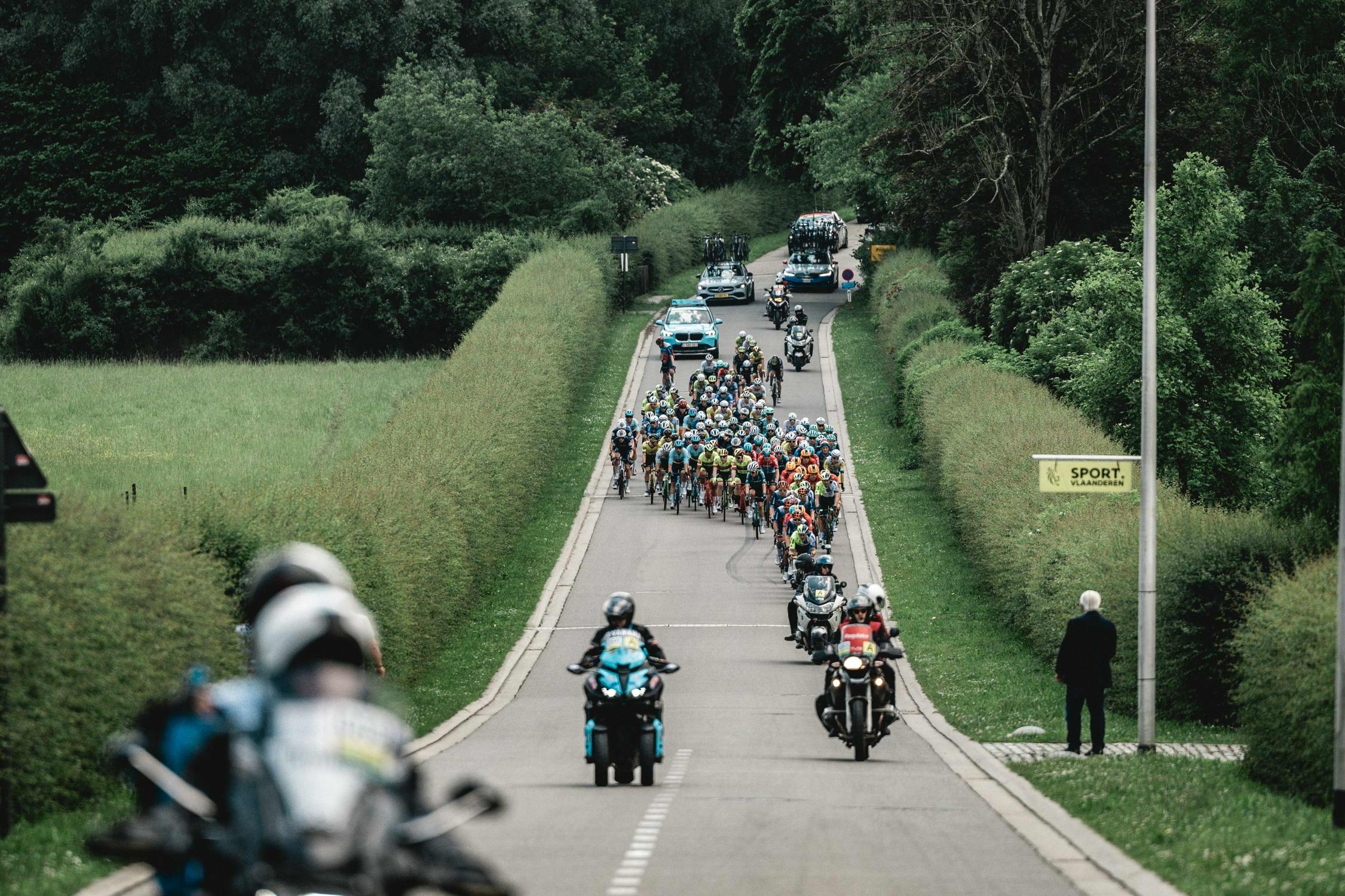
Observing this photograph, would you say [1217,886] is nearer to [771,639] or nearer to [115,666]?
[115,666]

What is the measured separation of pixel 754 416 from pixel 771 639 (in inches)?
550

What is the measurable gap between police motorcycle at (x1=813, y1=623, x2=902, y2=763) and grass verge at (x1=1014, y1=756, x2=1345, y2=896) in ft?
5.68

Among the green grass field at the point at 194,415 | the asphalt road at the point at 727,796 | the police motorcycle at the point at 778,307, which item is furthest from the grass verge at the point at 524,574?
the police motorcycle at the point at 778,307

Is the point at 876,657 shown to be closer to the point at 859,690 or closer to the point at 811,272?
the point at 859,690

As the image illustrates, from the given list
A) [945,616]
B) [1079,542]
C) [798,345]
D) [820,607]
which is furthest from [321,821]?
[798,345]

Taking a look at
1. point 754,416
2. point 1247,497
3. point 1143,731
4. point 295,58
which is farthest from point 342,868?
point 295,58

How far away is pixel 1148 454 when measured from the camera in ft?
61.4

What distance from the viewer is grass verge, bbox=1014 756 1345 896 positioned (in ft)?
36.4

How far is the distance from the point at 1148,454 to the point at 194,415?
124 ft

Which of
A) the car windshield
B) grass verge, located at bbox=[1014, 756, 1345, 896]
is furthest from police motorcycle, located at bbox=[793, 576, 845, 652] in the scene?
the car windshield

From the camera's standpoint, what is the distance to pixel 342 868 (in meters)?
4.60

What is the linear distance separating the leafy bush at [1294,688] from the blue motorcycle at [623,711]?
5084mm

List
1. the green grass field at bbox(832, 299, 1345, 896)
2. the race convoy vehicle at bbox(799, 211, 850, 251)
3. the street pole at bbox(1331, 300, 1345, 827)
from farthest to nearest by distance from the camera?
the race convoy vehicle at bbox(799, 211, 850, 251) < the street pole at bbox(1331, 300, 1345, 827) < the green grass field at bbox(832, 299, 1345, 896)

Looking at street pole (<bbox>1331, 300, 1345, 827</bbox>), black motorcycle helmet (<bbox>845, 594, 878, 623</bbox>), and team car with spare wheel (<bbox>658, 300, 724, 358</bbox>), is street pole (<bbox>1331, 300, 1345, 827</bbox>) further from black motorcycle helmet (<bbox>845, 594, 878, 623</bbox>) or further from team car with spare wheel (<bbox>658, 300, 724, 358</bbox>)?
team car with spare wheel (<bbox>658, 300, 724, 358</bbox>)
